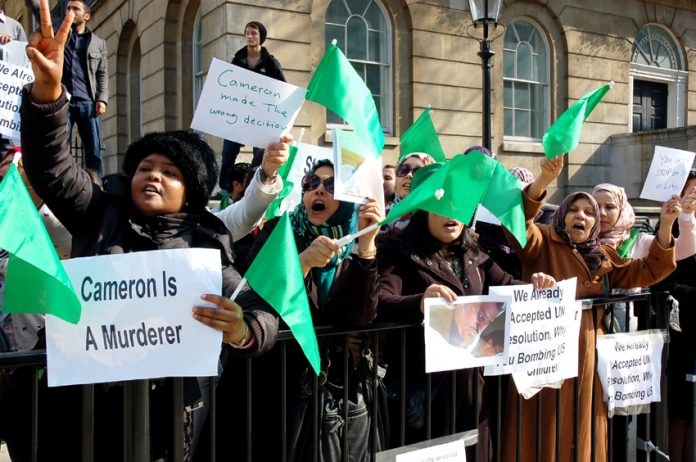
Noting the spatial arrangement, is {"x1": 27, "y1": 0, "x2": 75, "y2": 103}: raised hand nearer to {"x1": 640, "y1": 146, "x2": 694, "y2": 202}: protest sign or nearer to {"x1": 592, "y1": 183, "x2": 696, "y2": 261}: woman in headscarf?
{"x1": 592, "y1": 183, "x2": 696, "y2": 261}: woman in headscarf

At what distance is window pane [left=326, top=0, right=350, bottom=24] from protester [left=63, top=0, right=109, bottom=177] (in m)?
5.71

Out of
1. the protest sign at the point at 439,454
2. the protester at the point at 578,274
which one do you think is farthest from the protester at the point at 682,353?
the protest sign at the point at 439,454

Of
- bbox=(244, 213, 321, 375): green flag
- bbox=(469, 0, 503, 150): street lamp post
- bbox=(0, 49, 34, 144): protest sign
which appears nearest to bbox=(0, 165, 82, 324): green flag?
bbox=(244, 213, 321, 375): green flag

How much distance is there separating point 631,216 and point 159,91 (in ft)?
37.8

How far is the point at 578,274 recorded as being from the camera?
357cm

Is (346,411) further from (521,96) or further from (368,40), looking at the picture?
(521,96)

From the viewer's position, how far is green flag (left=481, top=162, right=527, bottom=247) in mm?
3004

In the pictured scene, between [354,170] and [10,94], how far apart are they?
2760 mm

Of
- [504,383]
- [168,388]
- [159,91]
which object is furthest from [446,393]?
[159,91]

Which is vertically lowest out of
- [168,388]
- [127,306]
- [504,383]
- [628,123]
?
[504,383]

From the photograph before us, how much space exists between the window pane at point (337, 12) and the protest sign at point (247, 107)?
9.48m

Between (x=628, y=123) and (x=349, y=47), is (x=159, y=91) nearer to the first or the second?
(x=349, y=47)

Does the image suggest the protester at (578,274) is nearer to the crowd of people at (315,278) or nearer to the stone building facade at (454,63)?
the crowd of people at (315,278)

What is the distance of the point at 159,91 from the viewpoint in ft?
45.3
